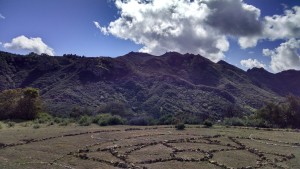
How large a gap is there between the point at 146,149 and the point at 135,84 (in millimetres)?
102274

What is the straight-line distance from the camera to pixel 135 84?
146125mm

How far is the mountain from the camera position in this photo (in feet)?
395

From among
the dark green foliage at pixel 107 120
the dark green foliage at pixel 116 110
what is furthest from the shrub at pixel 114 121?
the dark green foliage at pixel 116 110

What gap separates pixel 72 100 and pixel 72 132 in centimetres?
6544

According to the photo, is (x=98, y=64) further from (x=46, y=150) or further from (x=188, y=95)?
(x=46, y=150)

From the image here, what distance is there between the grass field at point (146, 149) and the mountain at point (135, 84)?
1727 inches

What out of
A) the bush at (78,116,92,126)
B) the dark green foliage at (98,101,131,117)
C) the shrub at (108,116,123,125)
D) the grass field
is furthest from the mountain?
the grass field

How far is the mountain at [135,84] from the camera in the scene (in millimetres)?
120250

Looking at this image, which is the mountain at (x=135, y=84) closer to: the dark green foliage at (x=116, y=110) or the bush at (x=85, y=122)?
the dark green foliage at (x=116, y=110)

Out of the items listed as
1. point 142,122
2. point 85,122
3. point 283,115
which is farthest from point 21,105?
point 283,115

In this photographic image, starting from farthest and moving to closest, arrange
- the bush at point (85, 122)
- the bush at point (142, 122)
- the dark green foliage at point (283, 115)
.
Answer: the dark green foliage at point (283, 115)
the bush at point (142, 122)
the bush at point (85, 122)

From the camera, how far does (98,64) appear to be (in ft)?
515

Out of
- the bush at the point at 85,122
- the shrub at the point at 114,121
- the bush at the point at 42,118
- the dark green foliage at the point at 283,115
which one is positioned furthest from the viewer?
the dark green foliage at the point at 283,115

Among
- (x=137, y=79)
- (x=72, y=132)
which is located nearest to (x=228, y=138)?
(x=72, y=132)
